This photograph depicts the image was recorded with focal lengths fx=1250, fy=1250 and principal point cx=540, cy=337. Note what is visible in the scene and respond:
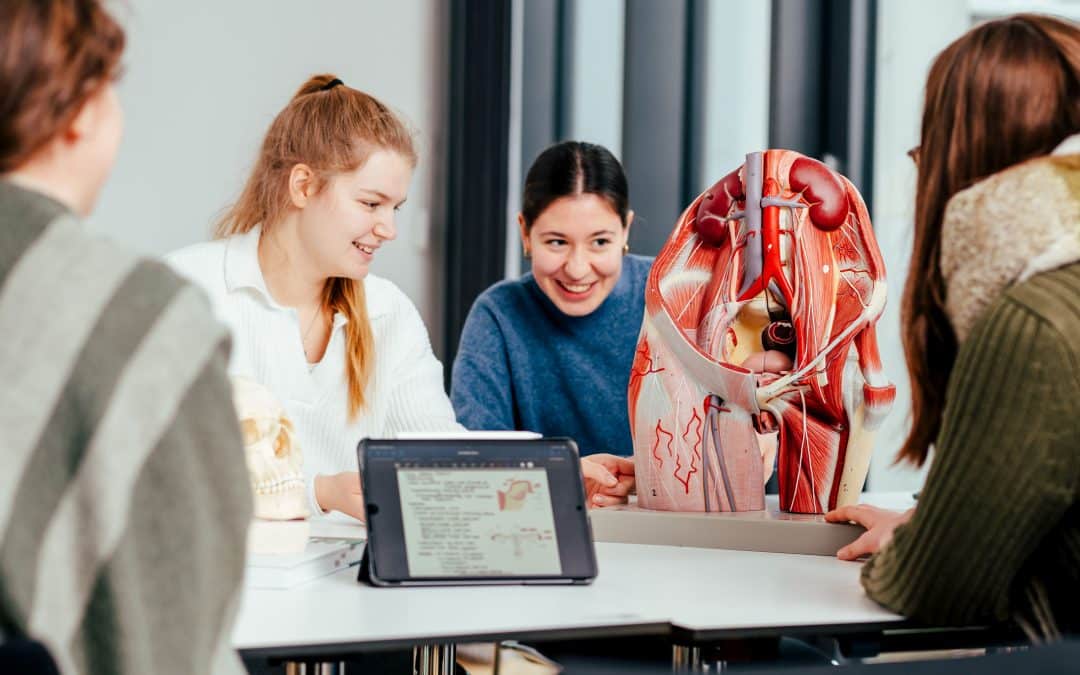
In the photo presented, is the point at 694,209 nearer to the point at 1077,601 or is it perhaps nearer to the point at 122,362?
the point at 1077,601

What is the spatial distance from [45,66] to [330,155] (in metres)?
1.30

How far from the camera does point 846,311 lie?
1687 millimetres

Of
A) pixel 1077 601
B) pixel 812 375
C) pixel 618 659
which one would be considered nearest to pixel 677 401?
pixel 812 375

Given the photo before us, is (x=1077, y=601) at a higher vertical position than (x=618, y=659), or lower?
higher

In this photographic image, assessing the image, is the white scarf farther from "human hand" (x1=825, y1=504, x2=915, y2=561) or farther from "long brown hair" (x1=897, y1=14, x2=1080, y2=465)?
"human hand" (x1=825, y1=504, x2=915, y2=561)

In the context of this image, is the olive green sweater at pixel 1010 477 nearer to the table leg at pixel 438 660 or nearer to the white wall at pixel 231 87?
the table leg at pixel 438 660

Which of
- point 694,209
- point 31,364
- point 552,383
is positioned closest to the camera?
point 31,364

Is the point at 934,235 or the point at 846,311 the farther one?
the point at 846,311

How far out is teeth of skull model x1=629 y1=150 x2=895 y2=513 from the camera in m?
1.69

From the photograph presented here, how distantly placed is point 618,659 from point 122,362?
101 cm

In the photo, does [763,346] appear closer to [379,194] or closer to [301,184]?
[379,194]

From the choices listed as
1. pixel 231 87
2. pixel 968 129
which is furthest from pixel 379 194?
pixel 231 87

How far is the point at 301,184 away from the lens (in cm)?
217

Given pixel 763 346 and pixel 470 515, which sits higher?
pixel 763 346
